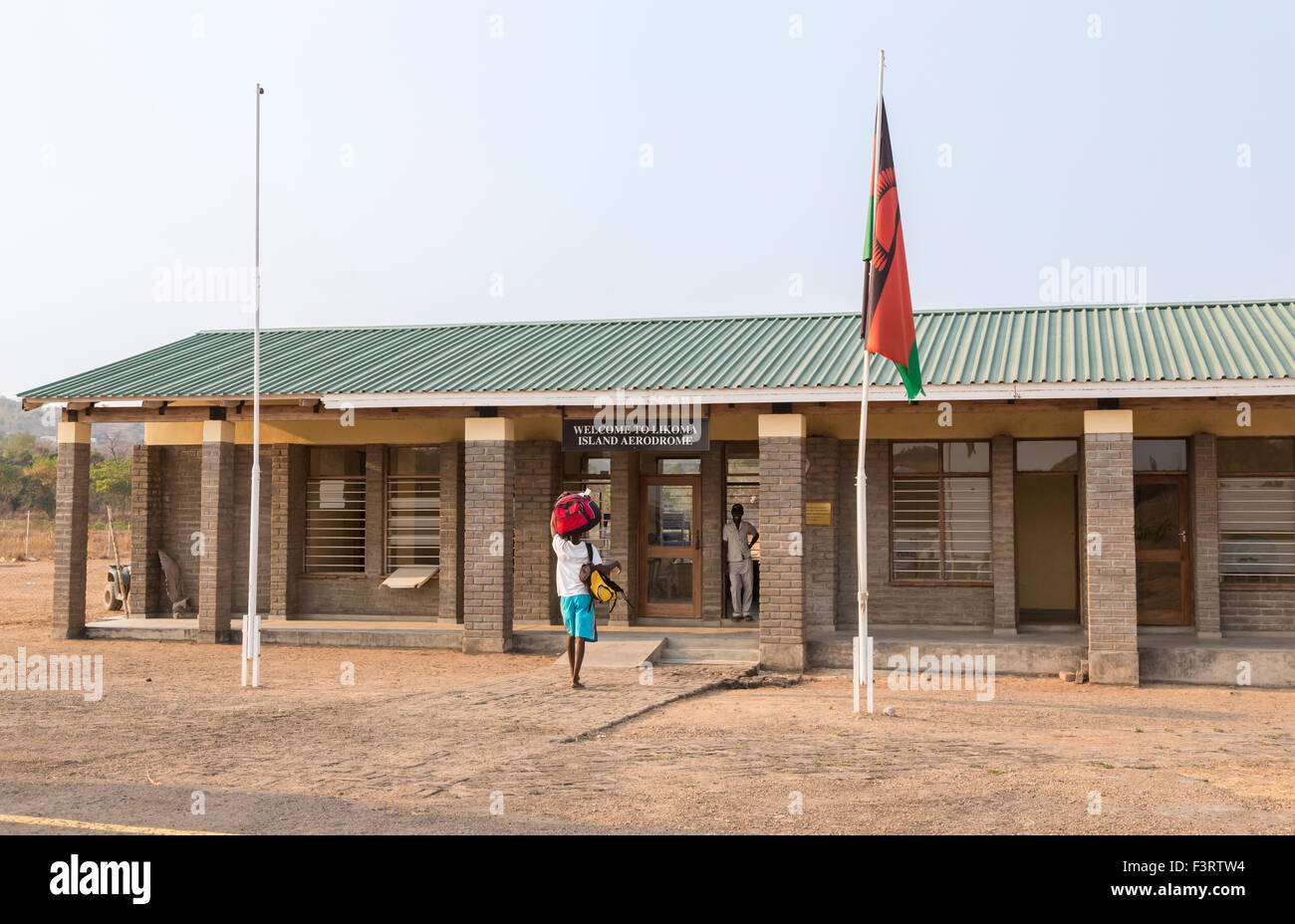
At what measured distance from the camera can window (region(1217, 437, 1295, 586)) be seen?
1499cm

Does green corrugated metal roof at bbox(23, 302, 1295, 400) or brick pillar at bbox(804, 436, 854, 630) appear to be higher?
green corrugated metal roof at bbox(23, 302, 1295, 400)

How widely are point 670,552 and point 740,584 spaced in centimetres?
114

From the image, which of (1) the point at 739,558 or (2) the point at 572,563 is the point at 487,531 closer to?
(2) the point at 572,563

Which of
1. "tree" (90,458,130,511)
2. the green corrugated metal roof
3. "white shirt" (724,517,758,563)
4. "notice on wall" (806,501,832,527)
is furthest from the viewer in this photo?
"tree" (90,458,130,511)

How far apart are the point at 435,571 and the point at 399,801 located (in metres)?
10.8

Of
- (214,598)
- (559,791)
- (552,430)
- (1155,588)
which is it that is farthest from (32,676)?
(1155,588)

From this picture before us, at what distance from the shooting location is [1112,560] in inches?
504

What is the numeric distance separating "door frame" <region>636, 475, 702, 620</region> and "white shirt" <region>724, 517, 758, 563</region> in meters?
0.47

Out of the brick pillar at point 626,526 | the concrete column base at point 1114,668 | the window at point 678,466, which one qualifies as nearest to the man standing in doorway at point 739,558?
the window at point 678,466

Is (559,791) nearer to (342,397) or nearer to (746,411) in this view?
(746,411)

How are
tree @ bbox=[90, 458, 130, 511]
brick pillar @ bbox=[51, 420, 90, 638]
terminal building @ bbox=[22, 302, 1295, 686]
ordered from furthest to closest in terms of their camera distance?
tree @ bbox=[90, 458, 130, 511], brick pillar @ bbox=[51, 420, 90, 638], terminal building @ bbox=[22, 302, 1295, 686]

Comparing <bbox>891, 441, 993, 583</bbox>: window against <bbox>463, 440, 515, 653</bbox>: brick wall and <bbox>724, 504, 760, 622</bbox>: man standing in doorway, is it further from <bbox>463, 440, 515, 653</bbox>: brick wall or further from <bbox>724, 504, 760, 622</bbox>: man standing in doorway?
<bbox>463, 440, 515, 653</bbox>: brick wall

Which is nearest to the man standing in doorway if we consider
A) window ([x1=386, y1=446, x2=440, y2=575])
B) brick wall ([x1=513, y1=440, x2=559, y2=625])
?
brick wall ([x1=513, y1=440, x2=559, y2=625])

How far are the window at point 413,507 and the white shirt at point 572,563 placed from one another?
6532 mm
